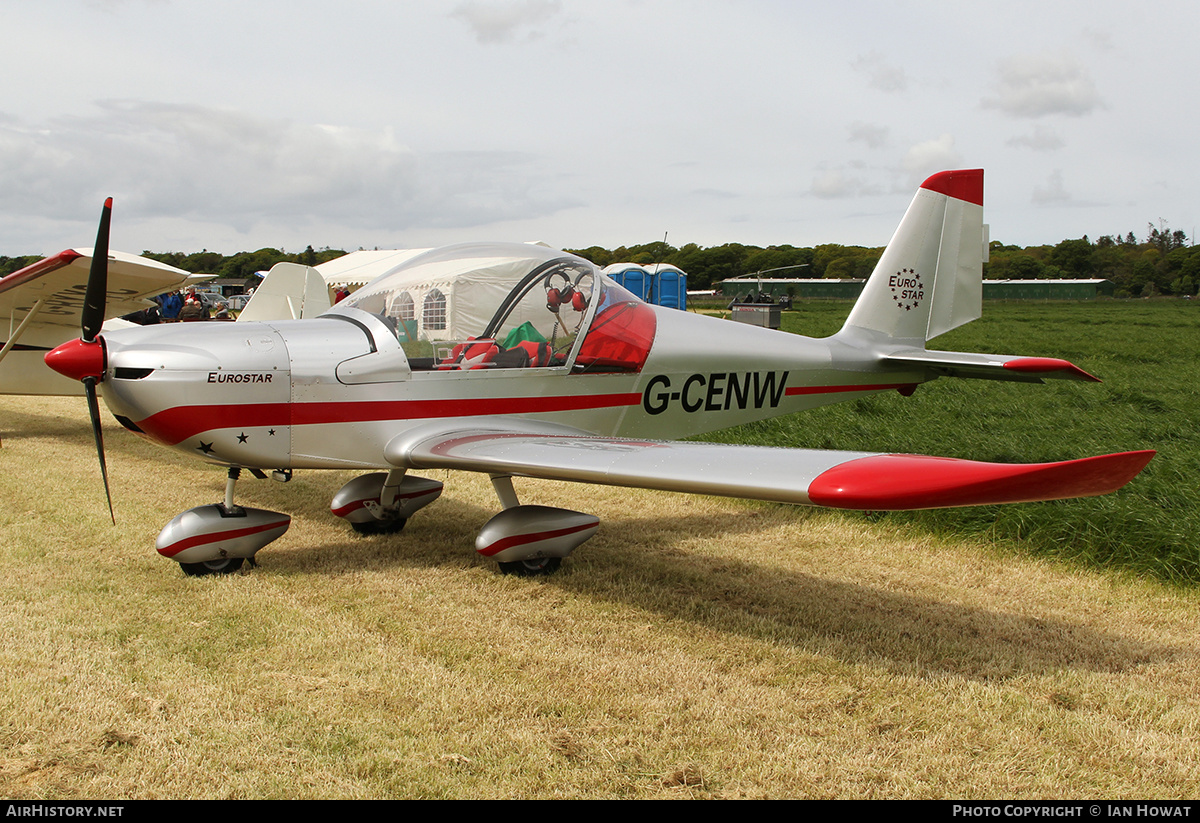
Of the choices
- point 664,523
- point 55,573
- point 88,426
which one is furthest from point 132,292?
point 664,523

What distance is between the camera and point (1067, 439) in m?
7.60

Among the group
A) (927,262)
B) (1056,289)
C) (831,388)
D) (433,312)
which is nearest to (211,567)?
(433,312)

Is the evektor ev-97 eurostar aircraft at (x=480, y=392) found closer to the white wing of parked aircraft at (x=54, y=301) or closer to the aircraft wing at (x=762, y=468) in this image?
the aircraft wing at (x=762, y=468)

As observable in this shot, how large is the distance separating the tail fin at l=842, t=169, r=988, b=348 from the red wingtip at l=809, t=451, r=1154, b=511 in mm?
4029

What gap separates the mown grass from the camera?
5203 millimetres

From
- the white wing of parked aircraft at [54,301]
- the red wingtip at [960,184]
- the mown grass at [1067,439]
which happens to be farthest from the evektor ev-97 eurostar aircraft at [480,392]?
the white wing of parked aircraft at [54,301]

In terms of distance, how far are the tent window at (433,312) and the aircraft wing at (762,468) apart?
2.03ft

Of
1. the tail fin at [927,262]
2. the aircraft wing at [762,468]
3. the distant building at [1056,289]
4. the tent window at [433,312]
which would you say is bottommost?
the aircraft wing at [762,468]

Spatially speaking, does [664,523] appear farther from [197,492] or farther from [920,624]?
[197,492]

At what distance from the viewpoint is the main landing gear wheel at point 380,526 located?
5969mm

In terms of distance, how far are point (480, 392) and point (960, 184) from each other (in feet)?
15.3

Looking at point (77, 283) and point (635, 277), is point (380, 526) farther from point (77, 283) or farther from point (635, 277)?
point (635, 277)

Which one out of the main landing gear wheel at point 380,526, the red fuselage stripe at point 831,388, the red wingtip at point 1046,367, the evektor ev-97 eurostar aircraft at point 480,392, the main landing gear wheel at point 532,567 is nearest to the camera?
the evektor ev-97 eurostar aircraft at point 480,392

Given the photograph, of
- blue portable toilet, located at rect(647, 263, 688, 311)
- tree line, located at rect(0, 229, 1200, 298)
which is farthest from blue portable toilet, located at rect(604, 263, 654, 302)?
tree line, located at rect(0, 229, 1200, 298)
